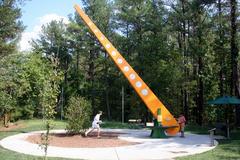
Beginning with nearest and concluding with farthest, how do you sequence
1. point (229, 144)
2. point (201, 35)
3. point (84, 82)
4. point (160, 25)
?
point (229, 144) → point (201, 35) → point (160, 25) → point (84, 82)

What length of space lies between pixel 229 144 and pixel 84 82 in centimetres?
3315

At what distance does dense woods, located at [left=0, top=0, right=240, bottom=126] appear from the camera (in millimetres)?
26656

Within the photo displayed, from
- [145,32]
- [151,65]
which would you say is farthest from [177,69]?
[145,32]

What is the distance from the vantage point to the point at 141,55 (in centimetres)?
3331

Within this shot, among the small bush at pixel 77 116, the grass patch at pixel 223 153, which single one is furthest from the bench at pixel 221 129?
the small bush at pixel 77 116

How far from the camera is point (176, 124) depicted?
20234mm

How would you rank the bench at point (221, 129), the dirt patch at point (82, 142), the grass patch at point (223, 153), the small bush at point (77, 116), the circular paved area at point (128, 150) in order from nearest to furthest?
1. the grass patch at point (223, 153)
2. the circular paved area at point (128, 150)
3. the dirt patch at point (82, 142)
4. the small bush at point (77, 116)
5. the bench at point (221, 129)

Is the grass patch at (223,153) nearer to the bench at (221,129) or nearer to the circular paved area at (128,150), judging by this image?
the circular paved area at (128,150)

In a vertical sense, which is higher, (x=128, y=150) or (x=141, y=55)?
(x=141, y=55)

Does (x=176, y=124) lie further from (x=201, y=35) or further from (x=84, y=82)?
(x=84, y=82)

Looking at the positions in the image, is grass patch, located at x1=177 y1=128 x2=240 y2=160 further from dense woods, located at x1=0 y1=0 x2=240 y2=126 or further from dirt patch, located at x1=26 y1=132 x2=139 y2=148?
dense woods, located at x1=0 y1=0 x2=240 y2=126

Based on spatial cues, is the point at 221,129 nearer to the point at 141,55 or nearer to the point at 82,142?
the point at 82,142

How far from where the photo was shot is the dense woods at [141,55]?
2666cm

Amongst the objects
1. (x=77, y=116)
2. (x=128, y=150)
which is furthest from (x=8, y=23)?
(x=128, y=150)
